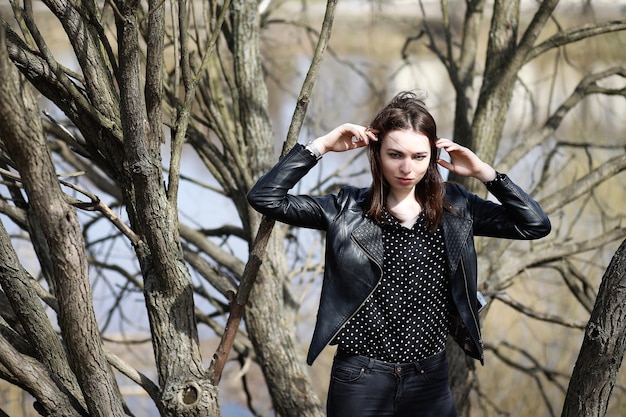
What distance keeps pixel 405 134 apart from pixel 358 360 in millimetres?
612

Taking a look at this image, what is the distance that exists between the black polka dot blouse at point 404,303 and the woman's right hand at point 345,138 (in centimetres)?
21

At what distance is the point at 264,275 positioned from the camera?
3.41 meters

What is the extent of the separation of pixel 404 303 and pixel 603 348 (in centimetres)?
52

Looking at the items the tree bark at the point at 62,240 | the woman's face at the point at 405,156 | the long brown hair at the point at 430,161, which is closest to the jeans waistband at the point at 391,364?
the long brown hair at the point at 430,161

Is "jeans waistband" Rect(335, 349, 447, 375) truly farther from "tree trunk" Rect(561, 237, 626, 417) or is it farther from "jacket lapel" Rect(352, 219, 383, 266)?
"tree trunk" Rect(561, 237, 626, 417)

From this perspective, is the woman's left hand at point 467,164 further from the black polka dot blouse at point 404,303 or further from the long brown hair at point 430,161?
the black polka dot blouse at point 404,303

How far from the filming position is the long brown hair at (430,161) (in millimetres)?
2160

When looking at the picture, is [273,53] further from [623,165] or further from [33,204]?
[33,204]

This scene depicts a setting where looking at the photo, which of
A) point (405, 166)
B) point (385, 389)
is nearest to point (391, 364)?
point (385, 389)

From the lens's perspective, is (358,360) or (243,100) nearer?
(358,360)

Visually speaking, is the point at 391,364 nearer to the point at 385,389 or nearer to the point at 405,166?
the point at 385,389

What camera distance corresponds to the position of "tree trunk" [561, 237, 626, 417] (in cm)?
208

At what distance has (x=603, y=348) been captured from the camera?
2.09m

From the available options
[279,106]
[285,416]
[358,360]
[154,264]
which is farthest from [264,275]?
[279,106]
